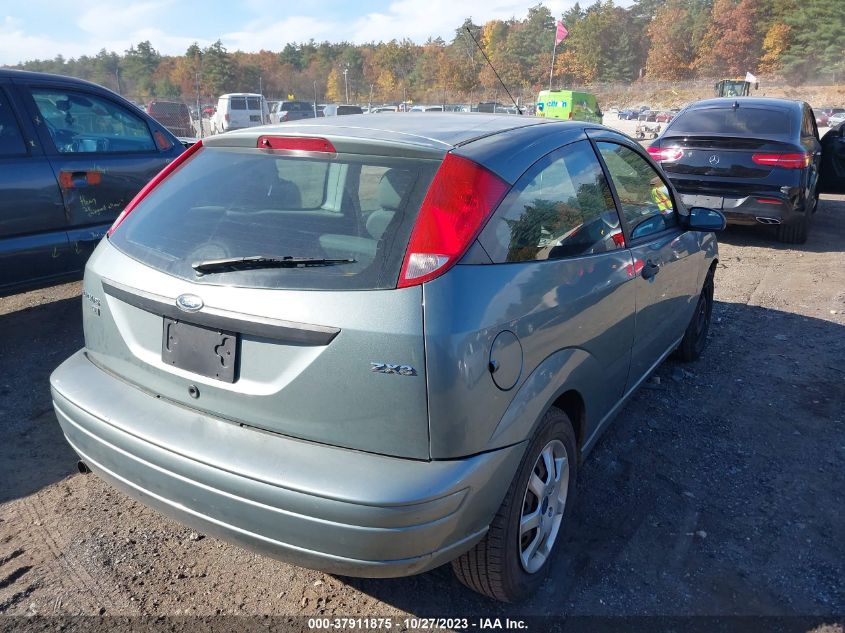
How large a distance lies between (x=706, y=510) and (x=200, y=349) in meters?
2.38

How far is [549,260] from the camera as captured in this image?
7.39ft

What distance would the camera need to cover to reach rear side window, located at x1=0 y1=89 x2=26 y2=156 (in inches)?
173

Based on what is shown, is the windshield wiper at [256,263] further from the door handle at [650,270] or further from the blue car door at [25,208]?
the blue car door at [25,208]

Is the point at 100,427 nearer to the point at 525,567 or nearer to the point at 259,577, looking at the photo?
the point at 259,577

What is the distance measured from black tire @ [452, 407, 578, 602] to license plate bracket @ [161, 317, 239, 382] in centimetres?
99

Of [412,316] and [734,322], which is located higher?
[412,316]

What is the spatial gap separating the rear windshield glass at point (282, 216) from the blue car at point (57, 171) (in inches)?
96.8

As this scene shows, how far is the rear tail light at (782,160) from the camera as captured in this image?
7.53 m

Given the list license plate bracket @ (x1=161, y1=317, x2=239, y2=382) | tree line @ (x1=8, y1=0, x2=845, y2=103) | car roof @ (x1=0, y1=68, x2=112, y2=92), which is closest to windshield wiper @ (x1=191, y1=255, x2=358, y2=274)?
license plate bracket @ (x1=161, y1=317, x2=239, y2=382)

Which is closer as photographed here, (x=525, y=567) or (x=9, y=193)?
(x=525, y=567)

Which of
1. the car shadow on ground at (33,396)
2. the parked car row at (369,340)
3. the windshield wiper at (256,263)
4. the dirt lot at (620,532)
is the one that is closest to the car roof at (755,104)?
the dirt lot at (620,532)

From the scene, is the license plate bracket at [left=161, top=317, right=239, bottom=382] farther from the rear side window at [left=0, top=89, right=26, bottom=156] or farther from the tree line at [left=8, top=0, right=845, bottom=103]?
the tree line at [left=8, top=0, right=845, bottom=103]

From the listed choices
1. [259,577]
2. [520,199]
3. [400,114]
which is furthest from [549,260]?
[259,577]

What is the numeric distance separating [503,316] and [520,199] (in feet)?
1.60
